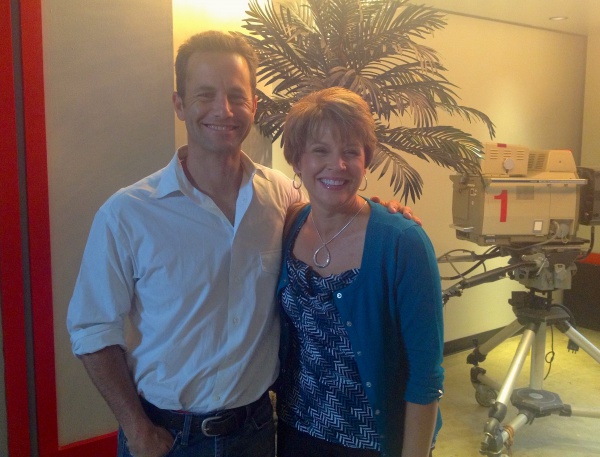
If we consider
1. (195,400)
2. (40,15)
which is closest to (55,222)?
(40,15)

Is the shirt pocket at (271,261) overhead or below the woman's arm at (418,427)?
overhead

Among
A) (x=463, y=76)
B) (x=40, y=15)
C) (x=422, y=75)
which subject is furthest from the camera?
(x=463, y=76)

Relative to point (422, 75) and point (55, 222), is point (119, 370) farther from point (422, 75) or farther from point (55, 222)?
point (422, 75)

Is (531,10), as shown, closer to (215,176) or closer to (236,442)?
(215,176)

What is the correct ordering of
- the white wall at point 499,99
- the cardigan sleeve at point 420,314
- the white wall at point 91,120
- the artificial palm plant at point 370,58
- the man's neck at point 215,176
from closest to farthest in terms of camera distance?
the cardigan sleeve at point 420,314, the man's neck at point 215,176, the white wall at point 91,120, the artificial palm plant at point 370,58, the white wall at point 499,99

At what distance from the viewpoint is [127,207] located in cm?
137

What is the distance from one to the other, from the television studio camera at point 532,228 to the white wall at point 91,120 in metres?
1.73

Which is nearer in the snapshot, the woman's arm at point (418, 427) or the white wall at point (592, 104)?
the woman's arm at point (418, 427)

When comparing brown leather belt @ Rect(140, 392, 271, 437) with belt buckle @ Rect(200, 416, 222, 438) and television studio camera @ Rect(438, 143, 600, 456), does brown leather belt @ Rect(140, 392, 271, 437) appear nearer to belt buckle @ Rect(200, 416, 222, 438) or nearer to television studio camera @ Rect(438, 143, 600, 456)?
belt buckle @ Rect(200, 416, 222, 438)

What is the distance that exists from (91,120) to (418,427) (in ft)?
5.77

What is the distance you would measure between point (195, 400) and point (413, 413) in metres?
0.54

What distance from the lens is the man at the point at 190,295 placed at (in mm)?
1358

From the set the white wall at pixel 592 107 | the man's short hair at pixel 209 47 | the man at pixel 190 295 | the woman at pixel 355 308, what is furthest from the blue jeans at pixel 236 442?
the white wall at pixel 592 107

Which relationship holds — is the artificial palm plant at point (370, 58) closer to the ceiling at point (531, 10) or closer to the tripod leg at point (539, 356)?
the tripod leg at point (539, 356)
